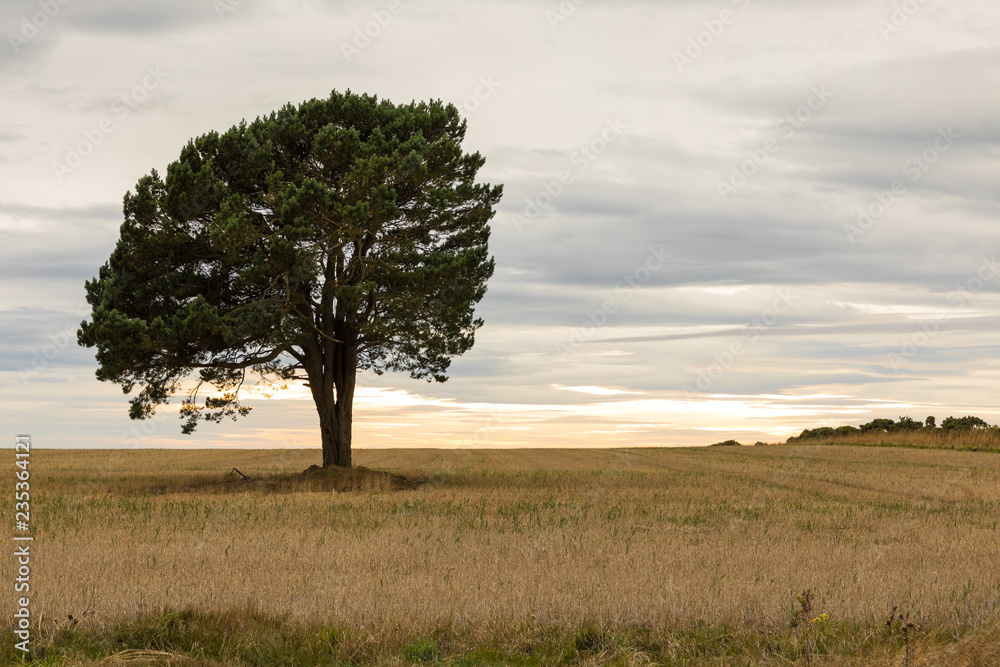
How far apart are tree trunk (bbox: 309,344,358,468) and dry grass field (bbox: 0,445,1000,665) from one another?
6.61 meters

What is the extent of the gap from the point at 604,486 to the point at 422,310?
8.20m

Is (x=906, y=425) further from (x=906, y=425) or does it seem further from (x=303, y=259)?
(x=303, y=259)

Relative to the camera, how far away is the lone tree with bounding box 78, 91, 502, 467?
24531mm

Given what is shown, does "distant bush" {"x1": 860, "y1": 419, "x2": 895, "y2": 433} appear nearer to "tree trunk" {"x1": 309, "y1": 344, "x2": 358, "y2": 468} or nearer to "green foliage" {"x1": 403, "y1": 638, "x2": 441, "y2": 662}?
"tree trunk" {"x1": 309, "y1": 344, "x2": 358, "y2": 468}

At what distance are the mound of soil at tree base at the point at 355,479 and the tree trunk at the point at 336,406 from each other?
0.89m

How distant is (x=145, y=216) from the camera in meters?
25.9

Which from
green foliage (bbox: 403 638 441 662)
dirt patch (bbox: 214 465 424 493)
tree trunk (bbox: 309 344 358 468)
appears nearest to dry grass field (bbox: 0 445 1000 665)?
green foliage (bbox: 403 638 441 662)

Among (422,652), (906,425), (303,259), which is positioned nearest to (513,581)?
(422,652)

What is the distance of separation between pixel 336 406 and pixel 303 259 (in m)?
6.46

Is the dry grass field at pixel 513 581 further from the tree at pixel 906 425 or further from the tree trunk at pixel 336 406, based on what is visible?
the tree at pixel 906 425

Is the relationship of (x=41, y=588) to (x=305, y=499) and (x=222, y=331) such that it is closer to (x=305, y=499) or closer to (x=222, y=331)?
(x=305, y=499)

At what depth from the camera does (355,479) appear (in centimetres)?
2645

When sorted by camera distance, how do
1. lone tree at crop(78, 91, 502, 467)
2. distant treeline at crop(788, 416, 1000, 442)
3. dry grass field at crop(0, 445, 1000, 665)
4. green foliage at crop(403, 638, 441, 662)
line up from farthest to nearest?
distant treeline at crop(788, 416, 1000, 442), lone tree at crop(78, 91, 502, 467), dry grass field at crop(0, 445, 1000, 665), green foliage at crop(403, 638, 441, 662)

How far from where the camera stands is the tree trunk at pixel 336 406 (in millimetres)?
28391
